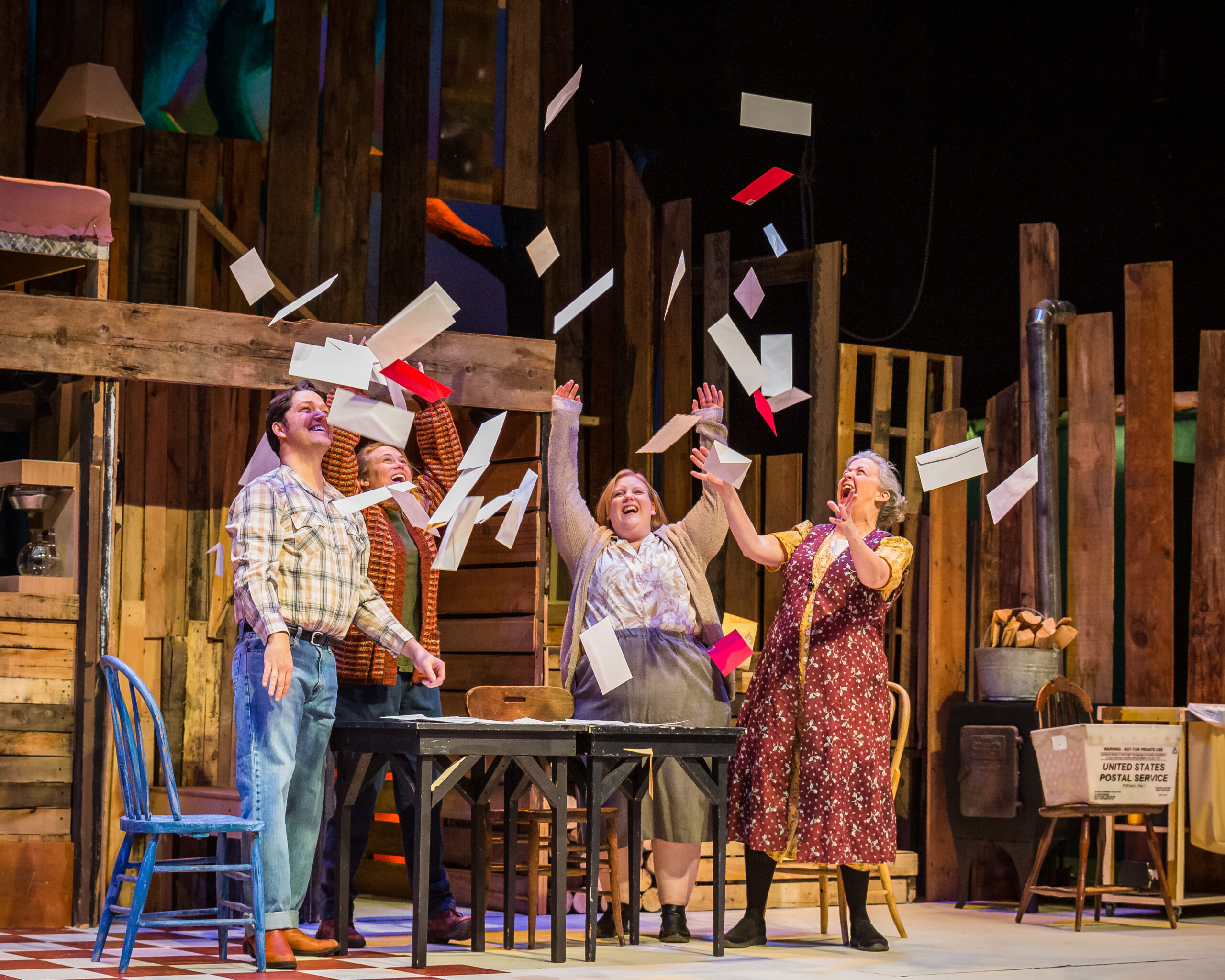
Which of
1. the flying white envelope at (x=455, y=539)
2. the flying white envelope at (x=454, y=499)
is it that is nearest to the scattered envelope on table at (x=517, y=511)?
the flying white envelope at (x=455, y=539)

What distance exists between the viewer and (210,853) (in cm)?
609

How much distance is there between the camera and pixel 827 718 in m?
4.98

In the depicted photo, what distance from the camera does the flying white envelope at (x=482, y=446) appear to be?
546 cm

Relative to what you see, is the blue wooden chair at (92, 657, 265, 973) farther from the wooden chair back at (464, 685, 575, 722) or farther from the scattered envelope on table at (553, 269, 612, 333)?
the scattered envelope on table at (553, 269, 612, 333)

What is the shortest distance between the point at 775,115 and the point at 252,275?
192cm

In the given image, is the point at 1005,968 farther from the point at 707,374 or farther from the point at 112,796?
the point at 707,374

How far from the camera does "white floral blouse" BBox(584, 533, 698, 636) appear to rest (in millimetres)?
5250

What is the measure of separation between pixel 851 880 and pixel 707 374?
3.30m

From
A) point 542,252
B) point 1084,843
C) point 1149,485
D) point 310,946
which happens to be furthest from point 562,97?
point 310,946

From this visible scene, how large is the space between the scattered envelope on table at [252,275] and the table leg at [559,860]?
192 cm

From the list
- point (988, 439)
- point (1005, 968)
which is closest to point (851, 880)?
point (1005, 968)

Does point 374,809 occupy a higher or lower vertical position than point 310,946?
higher

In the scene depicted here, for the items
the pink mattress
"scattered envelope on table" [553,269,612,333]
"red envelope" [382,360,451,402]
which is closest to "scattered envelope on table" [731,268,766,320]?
"scattered envelope on table" [553,269,612,333]

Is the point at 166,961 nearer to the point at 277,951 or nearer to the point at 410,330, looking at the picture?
the point at 277,951
